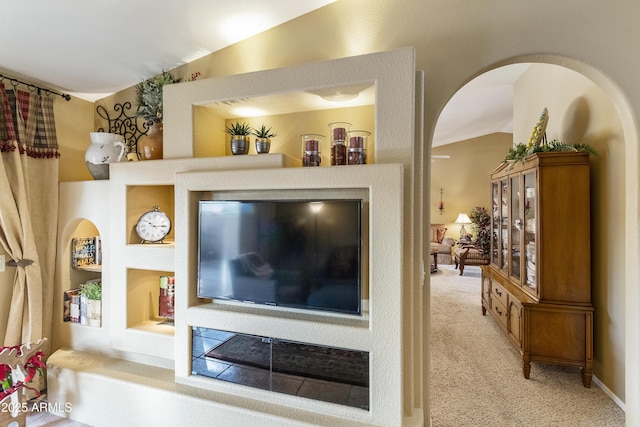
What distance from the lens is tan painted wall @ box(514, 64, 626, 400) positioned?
242 cm

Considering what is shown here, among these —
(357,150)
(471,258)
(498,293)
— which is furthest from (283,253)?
(471,258)

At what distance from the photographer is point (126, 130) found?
9.43 feet

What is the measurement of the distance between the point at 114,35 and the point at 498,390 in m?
4.10

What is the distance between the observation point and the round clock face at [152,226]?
2.41 meters

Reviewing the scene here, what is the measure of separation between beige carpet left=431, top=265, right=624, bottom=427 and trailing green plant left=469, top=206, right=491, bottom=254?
12.5ft

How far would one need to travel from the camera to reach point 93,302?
2.55 metres

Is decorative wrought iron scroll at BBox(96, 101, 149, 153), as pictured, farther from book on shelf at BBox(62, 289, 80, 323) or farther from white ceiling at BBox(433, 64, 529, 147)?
white ceiling at BBox(433, 64, 529, 147)

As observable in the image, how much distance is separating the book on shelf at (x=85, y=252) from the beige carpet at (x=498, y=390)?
3211 millimetres

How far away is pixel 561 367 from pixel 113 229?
166 inches

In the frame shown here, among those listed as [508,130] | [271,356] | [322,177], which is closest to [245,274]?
[271,356]

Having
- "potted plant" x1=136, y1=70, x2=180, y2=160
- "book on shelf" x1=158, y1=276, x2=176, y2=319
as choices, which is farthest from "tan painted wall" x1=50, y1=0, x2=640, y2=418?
"book on shelf" x1=158, y1=276, x2=176, y2=319

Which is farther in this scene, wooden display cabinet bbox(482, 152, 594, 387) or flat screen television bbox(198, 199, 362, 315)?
wooden display cabinet bbox(482, 152, 594, 387)

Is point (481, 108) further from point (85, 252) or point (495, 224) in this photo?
point (85, 252)

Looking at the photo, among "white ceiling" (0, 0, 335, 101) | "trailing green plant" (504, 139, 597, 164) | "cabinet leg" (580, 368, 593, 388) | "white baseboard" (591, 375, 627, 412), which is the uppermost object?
"white ceiling" (0, 0, 335, 101)
